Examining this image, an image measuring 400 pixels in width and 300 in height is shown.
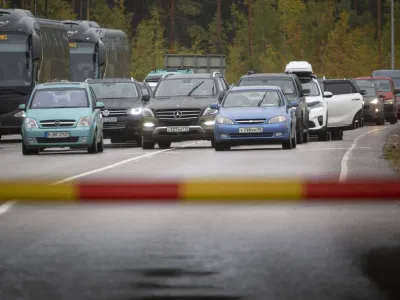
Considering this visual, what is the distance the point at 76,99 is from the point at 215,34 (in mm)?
103204

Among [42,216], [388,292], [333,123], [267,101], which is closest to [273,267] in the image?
[388,292]

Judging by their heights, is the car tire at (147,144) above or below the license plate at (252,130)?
below

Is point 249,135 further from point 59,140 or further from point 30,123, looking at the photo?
Result: point 30,123

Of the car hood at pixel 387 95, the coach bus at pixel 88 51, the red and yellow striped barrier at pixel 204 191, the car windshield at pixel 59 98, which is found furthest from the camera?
the car hood at pixel 387 95

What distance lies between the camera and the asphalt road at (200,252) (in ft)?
32.5

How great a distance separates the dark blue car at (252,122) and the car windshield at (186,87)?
101 inches

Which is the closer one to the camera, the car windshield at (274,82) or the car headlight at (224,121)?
the car headlight at (224,121)

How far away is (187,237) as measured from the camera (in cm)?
1376

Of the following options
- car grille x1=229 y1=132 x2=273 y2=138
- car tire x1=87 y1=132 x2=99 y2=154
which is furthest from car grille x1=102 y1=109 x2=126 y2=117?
car grille x1=229 y1=132 x2=273 y2=138

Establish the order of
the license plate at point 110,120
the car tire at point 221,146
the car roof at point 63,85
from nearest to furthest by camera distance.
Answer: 1. the car tire at point 221,146
2. the car roof at point 63,85
3. the license plate at point 110,120

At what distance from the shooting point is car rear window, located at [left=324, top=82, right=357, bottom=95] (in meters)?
44.5

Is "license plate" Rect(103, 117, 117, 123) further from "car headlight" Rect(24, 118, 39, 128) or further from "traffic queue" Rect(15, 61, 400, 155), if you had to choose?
"car headlight" Rect(24, 118, 39, 128)

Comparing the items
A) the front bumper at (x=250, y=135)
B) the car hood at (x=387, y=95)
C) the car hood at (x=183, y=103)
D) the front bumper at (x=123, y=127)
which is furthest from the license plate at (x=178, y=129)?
the car hood at (x=387, y=95)

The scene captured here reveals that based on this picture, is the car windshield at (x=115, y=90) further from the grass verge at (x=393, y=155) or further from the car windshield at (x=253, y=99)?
the grass verge at (x=393, y=155)
